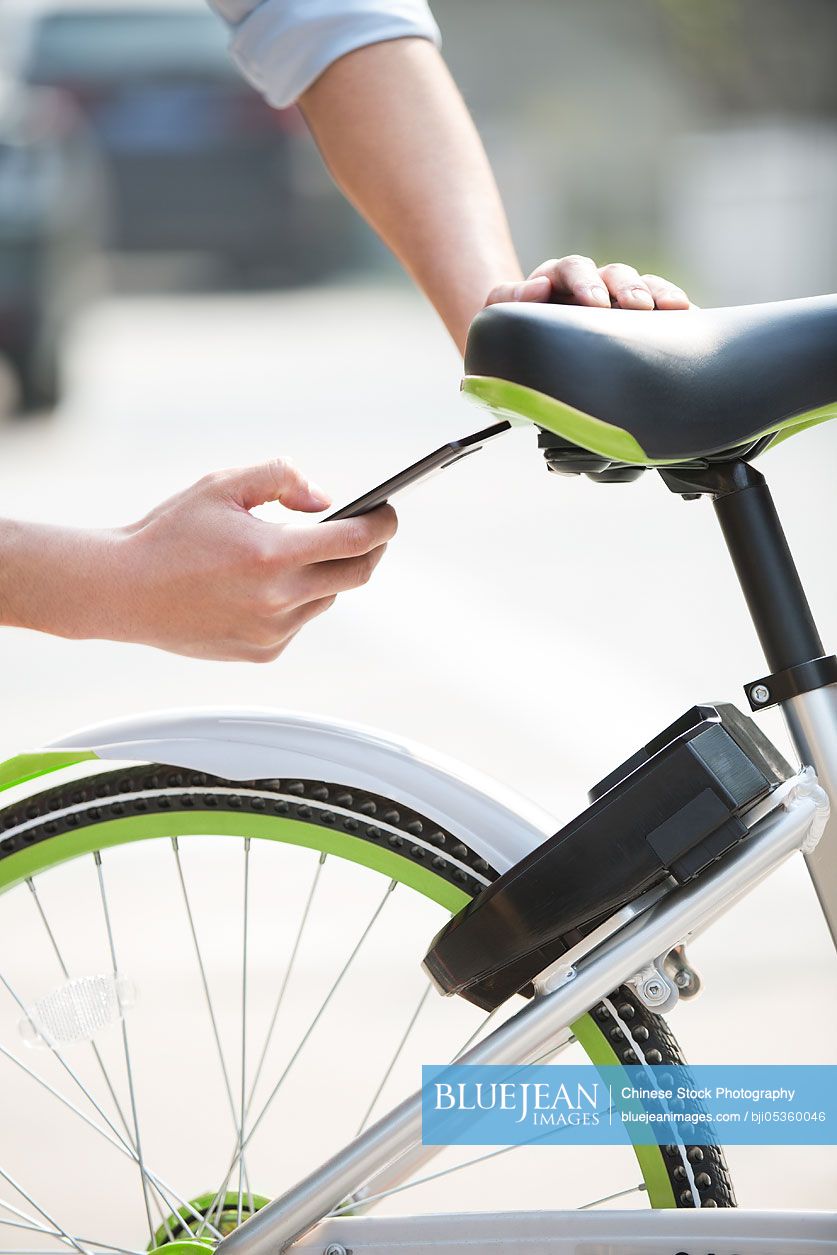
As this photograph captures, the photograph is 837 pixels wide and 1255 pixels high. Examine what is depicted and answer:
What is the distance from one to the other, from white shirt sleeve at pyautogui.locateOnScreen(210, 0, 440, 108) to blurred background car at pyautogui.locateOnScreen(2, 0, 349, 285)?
12187mm

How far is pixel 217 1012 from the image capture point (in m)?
2.37

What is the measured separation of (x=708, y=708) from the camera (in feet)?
3.61

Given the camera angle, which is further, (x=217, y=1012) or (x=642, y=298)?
(x=217, y=1012)

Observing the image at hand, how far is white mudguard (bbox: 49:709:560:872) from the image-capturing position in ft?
3.88

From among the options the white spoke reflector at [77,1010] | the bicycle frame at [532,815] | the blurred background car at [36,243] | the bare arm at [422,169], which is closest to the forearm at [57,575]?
the bicycle frame at [532,815]

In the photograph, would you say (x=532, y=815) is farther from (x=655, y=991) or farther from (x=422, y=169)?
(x=422, y=169)

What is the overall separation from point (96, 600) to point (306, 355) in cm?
925

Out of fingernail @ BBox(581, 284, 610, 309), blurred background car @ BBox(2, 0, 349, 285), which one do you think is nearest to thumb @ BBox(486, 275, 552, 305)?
fingernail @ BBox(581, 284, 610, 309)

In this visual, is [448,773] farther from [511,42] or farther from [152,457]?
[511,42]

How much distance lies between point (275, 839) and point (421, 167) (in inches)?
26.7

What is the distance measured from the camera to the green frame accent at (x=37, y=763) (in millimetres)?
1214

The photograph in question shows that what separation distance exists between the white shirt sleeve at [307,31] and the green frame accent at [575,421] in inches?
23.7

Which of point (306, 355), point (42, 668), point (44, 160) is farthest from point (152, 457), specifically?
Result: point (306, 355)

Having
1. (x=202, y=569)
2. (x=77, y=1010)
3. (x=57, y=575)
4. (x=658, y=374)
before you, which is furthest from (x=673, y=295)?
(x=77, y=1010)
